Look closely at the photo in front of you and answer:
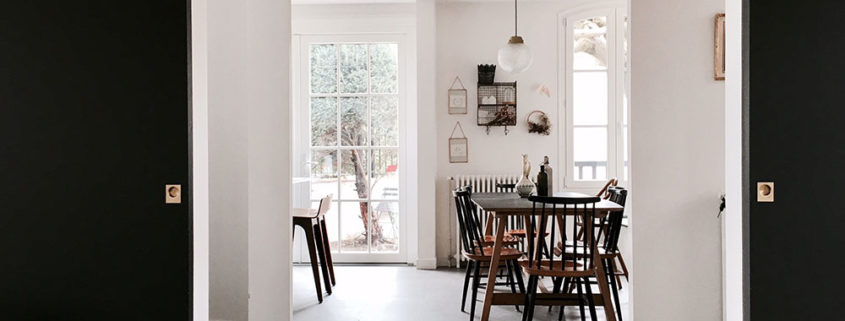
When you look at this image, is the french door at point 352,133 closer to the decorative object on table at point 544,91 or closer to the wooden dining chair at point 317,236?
the wooden dining chair at point 317,236

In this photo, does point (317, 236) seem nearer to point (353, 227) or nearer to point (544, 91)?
point (353, 227)

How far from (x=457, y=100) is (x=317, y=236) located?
203cm

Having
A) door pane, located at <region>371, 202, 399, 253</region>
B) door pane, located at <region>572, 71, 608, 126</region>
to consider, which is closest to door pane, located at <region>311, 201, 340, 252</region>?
door pane, located at <region>371, 202, 399, 253</region>

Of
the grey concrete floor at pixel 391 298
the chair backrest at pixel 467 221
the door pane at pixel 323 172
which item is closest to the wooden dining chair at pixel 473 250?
the chair backrest at pixel 467 221

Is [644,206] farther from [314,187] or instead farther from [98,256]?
[314,187]

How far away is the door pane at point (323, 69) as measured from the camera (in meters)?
5.73

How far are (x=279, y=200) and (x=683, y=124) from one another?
224 cm

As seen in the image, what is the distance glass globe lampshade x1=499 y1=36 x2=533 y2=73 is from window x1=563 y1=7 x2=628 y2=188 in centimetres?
119

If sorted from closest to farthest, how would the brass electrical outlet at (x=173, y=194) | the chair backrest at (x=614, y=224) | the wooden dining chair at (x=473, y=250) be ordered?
1. the brass electrical outlet at (x=173, y=194)
2. the chair backrest at (x=614, y=224)
3. the wooden dining chair at (x=473, y=250)

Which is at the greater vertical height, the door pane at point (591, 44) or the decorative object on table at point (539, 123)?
the door pane at point (591, 44)

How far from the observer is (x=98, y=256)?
72.4 inches
